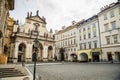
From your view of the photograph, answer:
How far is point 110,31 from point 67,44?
2440cm

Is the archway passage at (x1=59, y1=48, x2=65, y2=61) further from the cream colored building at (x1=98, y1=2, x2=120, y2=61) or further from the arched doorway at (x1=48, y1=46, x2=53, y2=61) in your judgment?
the cream colored building at (x1=98, y1=2, x2=120, y2=61)

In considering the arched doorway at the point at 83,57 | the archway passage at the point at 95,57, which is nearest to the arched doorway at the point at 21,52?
the arched doorway at the point at 83,57

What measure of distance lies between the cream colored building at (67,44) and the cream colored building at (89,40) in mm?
4342

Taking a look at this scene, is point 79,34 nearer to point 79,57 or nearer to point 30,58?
point 79,57

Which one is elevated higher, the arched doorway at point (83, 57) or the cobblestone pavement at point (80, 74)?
the cobblestone pavement at point (80, 74)

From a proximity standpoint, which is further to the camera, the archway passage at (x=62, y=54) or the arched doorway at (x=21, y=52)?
the archway passage at (x=62, y=54)

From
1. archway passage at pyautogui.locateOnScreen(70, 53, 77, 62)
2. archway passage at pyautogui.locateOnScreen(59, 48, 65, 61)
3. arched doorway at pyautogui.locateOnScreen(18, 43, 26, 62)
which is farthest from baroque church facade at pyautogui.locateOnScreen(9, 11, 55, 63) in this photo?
archway passage at pyautogui.locateOnScreen(70, 53, 77, 62)

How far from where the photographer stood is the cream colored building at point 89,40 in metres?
36.4

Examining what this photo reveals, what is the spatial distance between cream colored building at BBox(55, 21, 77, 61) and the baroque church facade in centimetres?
801

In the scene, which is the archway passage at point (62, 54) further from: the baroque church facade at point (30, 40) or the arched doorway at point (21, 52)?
the arched doorway at point (21, 52)

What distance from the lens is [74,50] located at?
47688 mm

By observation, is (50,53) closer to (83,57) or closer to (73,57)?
(73,57)

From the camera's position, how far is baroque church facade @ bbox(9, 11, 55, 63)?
39.8 metres

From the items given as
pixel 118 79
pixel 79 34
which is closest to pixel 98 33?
pixel 79 34
